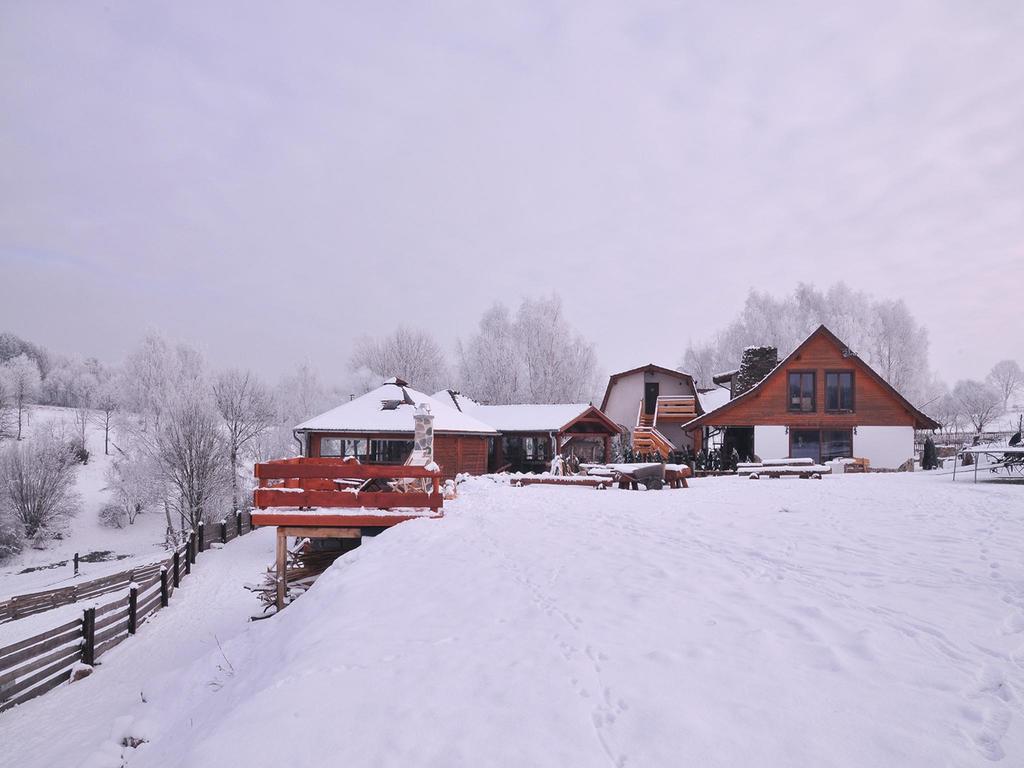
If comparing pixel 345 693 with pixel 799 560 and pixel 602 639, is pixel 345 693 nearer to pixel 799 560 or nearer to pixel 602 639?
pixel 602 639

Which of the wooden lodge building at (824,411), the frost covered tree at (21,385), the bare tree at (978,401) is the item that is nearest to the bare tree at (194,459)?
the wooden lodge building at (824,411)

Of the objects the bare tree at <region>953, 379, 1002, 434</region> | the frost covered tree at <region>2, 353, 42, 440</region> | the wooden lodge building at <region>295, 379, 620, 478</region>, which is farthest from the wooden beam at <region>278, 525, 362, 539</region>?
the bare tree at <region>953, 379, 1002, 434</region>

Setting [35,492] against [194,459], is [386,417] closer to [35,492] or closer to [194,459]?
[194,459]

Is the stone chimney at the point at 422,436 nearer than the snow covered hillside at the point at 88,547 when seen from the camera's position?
Yes

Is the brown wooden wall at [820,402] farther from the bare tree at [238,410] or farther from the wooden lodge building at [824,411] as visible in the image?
the bare tree at [238,410]

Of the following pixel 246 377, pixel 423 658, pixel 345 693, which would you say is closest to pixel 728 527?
pixel 423 658

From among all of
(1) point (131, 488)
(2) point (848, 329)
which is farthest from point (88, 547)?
(2) point (848, 329)

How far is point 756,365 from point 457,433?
17103mm

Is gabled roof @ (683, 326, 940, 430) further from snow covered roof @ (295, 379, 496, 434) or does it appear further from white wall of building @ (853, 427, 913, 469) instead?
snow covered roof @ (295, 379, 496, 434)

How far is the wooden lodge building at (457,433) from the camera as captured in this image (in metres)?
26.9

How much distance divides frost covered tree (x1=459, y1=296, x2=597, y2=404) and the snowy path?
121 feet

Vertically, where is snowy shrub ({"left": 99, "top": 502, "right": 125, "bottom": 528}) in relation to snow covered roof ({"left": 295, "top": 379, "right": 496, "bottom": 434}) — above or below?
below

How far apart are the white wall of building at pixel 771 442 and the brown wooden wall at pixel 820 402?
36 cm

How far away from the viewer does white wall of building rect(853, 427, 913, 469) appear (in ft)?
89.3
